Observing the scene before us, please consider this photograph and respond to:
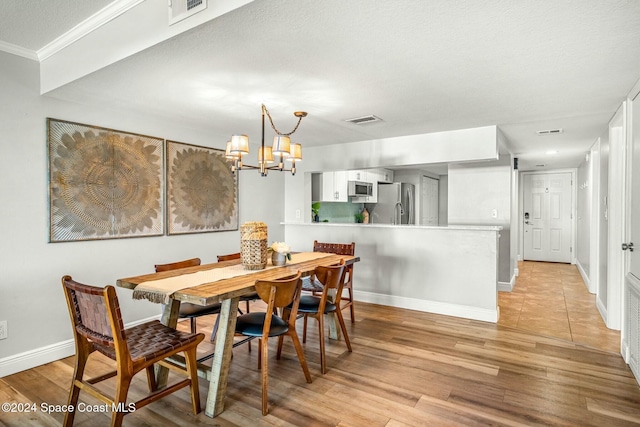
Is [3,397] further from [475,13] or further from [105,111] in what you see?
[475,13]

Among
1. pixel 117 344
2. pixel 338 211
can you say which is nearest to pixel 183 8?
pixel 117 344

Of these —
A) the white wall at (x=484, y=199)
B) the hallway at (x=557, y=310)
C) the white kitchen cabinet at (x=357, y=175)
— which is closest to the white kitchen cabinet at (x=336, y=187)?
the white kitchen cabinet at (x=357, y=175)

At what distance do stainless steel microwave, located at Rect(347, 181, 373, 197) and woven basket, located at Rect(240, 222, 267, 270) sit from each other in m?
3.46

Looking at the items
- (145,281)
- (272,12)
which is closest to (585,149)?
(272,12)

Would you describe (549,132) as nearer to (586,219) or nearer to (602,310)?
(602,310)

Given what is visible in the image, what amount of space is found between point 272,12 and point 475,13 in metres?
0.93

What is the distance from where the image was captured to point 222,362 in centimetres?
218

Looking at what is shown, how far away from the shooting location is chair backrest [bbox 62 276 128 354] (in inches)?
67.0

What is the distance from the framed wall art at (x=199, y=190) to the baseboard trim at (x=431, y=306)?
1.98 metres

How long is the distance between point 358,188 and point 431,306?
2.55m

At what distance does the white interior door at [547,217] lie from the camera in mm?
7875

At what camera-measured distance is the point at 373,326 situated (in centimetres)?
375

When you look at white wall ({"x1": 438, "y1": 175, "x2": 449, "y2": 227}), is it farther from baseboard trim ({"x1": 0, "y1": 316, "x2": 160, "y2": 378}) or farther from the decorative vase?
baseboard trim ({"x1": 0, "y1": 316, "x2": 160, "y2": 378})

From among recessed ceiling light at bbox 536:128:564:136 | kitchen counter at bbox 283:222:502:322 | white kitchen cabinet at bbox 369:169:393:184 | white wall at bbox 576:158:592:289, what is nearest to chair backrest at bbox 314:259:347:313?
kitchen counter at bbox 283:222:502:322
